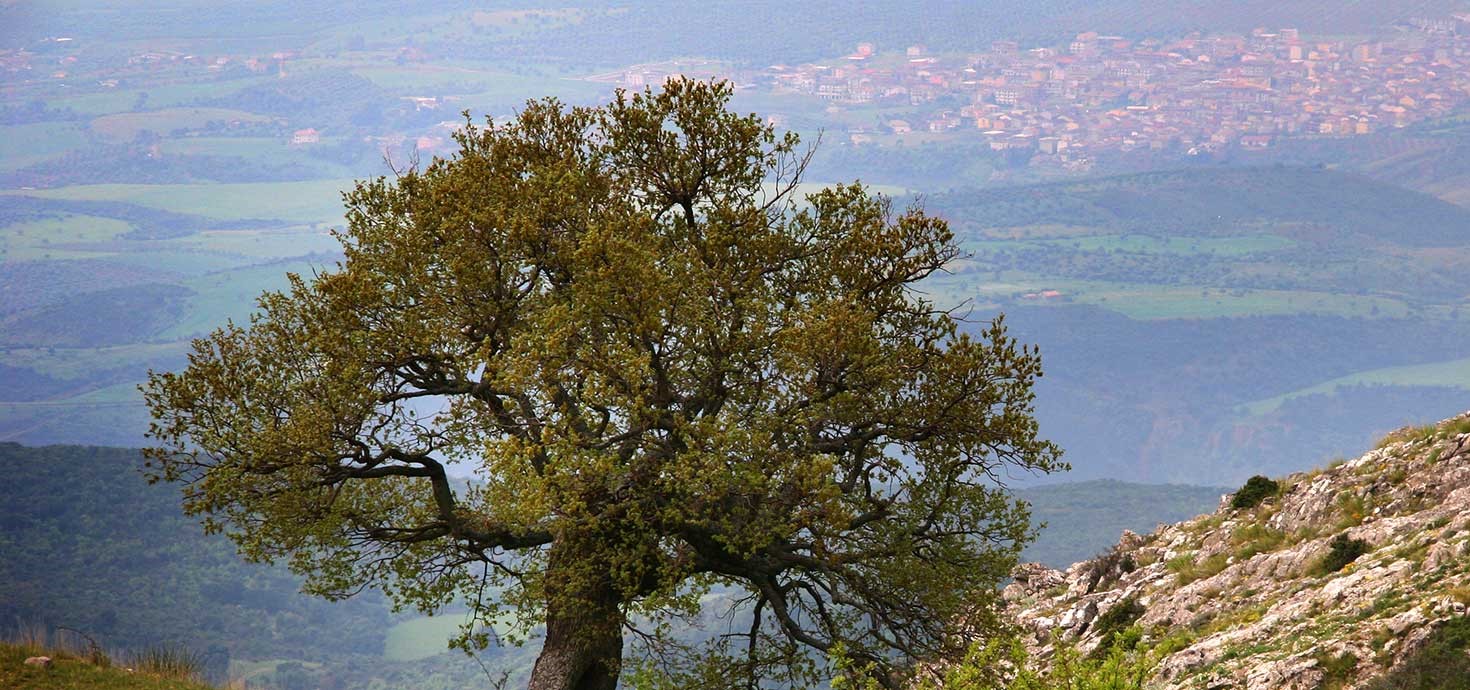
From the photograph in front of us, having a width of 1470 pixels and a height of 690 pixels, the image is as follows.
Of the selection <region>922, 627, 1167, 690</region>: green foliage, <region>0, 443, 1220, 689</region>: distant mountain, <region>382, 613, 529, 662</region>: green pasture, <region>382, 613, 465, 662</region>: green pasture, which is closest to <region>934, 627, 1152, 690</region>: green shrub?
<region>922, 627, 1167, 690</region>: green foliage

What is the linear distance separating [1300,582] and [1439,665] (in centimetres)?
746

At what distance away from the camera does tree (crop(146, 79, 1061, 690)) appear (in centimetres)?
2330

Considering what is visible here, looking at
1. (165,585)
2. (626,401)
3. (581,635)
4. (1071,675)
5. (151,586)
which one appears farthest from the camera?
(165,585)

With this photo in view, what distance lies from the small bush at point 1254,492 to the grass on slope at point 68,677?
25.2 m

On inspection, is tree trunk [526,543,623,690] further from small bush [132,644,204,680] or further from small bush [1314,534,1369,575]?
small bush [1314,534,1369,575]

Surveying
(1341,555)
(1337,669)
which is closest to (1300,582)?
(1341,555)

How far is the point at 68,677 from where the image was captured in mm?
26688

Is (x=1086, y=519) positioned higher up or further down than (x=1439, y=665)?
Result: higher up

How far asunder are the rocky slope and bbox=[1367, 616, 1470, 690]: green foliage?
2.8 inches

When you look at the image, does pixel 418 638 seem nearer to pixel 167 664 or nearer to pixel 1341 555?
pixel 167 664

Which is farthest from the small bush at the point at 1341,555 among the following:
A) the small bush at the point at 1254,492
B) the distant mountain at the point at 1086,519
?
the distant mountain at the point at 1086,519

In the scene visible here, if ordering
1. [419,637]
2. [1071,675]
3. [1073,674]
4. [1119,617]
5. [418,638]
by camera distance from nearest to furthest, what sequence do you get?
[1071,675] → [1073,674] → [1119,617] → [418,638] → [419,637]

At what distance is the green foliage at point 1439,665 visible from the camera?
1878 cm

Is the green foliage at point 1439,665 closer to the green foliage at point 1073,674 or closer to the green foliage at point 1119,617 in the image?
the green foliage at point 1073,674
